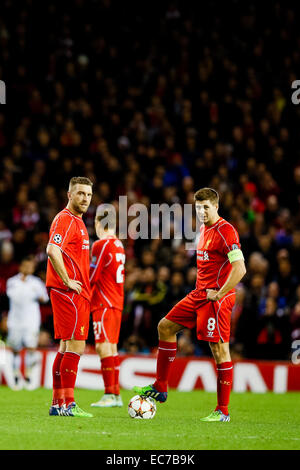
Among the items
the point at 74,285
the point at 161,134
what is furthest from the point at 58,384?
the point at 161,134

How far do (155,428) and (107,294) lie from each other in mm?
2846

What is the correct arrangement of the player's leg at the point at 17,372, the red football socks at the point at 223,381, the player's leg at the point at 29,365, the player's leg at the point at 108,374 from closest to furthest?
the red football socks at the point at 223,381
the player's leg at the point at 108,374
the player's leg at the point at 17,372
the player's leg at the point at 29,365

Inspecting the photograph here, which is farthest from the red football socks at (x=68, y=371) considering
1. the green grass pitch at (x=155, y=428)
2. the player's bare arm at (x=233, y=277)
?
the player's bare arm at (x=233, y=277)

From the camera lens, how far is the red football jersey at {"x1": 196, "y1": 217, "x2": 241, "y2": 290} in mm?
8242

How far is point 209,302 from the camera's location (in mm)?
8273

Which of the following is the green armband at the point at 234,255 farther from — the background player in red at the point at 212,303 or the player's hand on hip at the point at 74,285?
the player's hand on hip at the point at 74,285

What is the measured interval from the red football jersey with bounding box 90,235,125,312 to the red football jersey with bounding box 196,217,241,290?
1840 mm

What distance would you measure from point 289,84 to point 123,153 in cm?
453

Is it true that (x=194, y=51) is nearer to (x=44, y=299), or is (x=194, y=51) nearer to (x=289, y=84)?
(x=289, y=84)

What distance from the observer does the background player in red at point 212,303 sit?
815 centimetres

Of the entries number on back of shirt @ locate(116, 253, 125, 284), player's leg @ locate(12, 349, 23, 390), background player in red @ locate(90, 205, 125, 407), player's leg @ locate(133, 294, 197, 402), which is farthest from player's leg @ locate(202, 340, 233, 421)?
player's leg @ locate(12, 349, 23, 390)

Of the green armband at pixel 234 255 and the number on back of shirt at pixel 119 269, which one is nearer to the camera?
the green armband at pixel 234 255

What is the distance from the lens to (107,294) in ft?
33.1

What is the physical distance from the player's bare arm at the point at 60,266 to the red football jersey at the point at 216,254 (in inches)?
50.3
